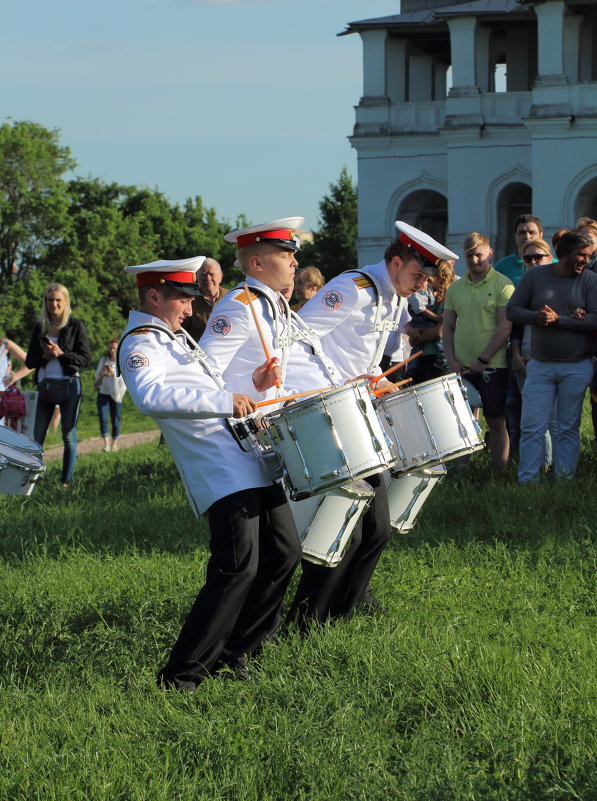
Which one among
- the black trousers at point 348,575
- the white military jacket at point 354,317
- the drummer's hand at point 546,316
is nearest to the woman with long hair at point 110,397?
the drummer's hand at point 546,316

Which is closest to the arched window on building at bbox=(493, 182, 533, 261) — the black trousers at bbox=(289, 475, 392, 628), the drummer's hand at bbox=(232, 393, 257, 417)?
the black trousers at bbox=(289, 475, 392, 628)

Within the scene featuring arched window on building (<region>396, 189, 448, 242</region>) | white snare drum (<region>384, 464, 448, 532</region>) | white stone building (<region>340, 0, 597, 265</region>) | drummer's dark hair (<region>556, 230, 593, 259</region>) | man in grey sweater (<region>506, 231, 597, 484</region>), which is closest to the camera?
white snare drum (<region>384, 464, 448, 532</region>)

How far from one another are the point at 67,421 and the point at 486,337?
4269 millimetres

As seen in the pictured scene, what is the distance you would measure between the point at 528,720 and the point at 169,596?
2.59m

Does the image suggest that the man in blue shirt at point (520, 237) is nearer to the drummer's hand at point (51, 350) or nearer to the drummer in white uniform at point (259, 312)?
the drummer's hand at point (51, 350)

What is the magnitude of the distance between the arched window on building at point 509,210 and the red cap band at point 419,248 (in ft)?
137

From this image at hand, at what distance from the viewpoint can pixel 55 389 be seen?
12008mm

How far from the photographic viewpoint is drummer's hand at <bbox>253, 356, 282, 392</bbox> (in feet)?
17.0

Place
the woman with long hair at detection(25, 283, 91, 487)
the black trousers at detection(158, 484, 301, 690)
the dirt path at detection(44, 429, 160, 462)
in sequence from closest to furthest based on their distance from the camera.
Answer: the black trousers at detection(158, 484, 301, 690) < the woman with long hair at detection(25, 283, 91, 487) < the dirt path at detection(44, 429, 160, 462)

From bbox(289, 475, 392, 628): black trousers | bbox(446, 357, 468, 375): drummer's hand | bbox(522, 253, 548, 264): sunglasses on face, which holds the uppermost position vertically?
bbox(522, 253, 548, 264): sunglasses on face

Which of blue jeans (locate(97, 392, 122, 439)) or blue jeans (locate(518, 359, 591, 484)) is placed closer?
blue jeans (locate(518, 359, 591, 484))

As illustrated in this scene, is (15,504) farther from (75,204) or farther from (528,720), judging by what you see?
(75,204)

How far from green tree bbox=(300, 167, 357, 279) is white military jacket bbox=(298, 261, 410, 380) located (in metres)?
63.6

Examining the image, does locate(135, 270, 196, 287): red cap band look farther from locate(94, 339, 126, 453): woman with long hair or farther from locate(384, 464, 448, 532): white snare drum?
locate(94, 339, 126, 453): woman with long hair
